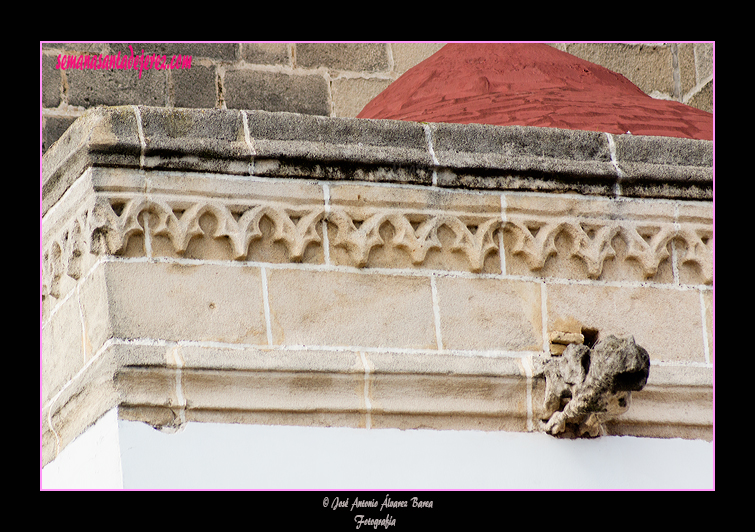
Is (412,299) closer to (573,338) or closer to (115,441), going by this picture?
(573,338)

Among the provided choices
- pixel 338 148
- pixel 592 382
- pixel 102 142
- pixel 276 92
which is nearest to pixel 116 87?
pixel 276 92

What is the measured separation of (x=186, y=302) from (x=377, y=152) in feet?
2.32

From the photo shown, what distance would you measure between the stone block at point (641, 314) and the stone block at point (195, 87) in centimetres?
200

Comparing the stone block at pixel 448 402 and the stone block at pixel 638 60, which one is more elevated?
the stone block at pixel 638 60

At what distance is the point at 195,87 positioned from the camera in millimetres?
5133

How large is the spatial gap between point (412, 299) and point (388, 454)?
1.52ft

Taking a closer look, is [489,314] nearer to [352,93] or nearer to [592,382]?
[592,382]

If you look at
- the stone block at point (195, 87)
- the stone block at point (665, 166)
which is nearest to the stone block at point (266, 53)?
the stone block at point (195, 87)

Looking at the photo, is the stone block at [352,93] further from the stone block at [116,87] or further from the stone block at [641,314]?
the stone block at [641,314]

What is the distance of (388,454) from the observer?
11.2 feet

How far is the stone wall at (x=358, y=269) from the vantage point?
11.1ft

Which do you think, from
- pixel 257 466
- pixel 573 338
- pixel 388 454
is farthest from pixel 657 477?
pixel 257 466

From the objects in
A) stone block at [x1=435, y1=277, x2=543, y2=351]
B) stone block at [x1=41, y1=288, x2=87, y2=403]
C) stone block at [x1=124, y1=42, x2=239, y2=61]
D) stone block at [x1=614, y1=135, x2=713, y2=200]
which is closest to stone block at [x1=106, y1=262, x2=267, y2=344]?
stone block at [x1=41, y1=288, x2=87, y2=403]
